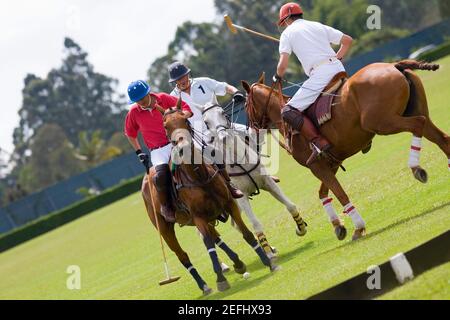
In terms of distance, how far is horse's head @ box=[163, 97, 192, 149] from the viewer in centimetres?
1173

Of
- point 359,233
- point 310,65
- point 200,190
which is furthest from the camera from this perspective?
point 310,65

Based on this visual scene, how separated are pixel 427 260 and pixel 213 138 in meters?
4.62

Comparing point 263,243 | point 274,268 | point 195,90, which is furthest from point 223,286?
point 195,90

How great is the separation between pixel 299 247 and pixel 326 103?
8.28 feet

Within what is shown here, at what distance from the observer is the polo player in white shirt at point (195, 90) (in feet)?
48.0

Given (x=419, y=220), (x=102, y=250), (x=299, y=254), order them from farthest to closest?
1. (x=102, y=250)
2. (x=299, y=254)
3. (x=419, y=220)

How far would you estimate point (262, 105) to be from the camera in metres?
14.0

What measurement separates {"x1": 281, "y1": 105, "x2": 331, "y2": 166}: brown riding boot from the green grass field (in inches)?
49.0

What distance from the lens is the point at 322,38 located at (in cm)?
1302

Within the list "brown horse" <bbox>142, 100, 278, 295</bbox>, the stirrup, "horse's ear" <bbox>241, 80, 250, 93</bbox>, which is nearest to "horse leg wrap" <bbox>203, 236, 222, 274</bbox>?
"brown horse" <bbox>142, 100, 278, 295</bbox>

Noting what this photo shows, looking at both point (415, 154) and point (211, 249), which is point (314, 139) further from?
point (211, 249)

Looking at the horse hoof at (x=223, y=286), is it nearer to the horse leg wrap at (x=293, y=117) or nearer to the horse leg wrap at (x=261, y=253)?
the horse leg wrap at (x=261, y=253)

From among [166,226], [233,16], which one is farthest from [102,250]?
[233,16]
